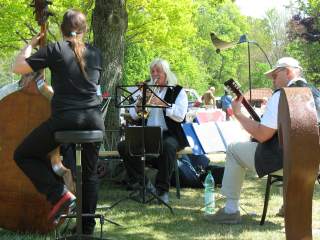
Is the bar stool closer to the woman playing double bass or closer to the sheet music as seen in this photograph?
the woman playing double bass

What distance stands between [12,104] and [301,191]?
2733mm

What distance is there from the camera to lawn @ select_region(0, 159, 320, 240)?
186 inches

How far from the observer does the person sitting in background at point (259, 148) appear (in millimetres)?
4730

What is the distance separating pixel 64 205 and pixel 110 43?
13.5ft

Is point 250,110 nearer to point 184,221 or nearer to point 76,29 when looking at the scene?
point 184,221

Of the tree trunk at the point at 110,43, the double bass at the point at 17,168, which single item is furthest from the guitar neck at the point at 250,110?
the tree trunk at the point at 110,43

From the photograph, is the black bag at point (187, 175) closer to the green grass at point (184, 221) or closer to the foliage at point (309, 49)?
the green grass at point (184, 221)

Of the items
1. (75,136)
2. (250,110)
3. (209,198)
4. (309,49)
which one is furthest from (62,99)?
(309,49)

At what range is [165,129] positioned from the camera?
653 centimetres

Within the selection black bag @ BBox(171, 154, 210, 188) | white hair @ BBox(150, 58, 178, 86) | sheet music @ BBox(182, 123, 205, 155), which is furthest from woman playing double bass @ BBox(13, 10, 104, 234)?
black bag @ BBox(171, 154, 210, 188)

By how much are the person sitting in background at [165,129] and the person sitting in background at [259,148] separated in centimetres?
110

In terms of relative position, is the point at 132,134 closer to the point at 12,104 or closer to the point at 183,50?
the point at 12,104

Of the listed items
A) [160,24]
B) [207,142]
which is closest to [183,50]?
[160,24]

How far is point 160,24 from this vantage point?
20.3m
